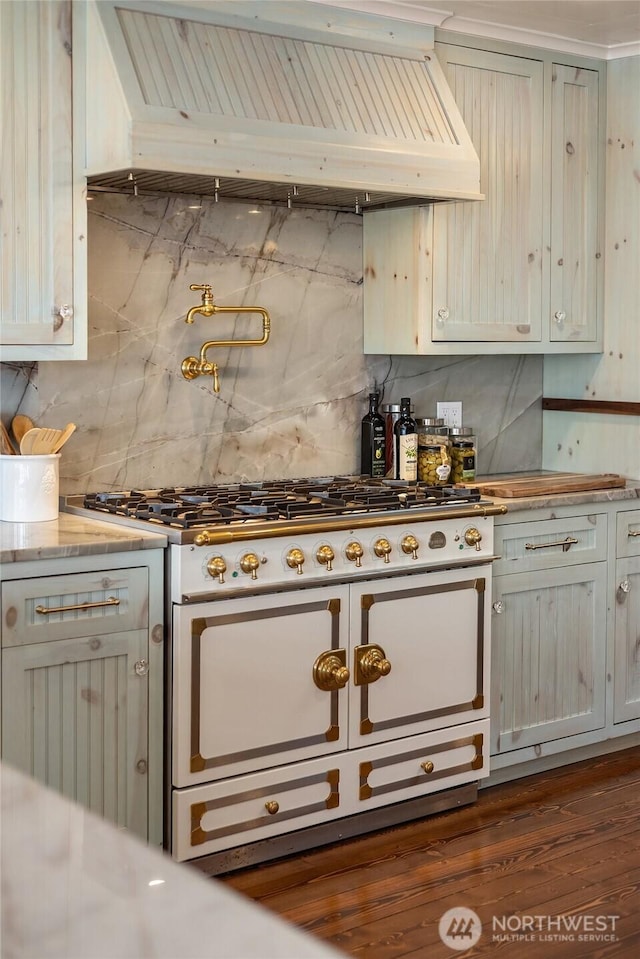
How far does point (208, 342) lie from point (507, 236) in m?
1.14

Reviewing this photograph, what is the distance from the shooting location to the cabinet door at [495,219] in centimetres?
387

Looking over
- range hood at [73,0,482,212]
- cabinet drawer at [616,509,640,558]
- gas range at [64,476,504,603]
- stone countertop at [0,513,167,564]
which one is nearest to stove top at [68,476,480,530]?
gas range at [64,476,504,603]

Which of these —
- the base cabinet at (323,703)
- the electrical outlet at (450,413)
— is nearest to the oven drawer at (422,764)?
the base cabinet at (323,703)

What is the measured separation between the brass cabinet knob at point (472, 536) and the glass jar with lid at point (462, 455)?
0.56 m

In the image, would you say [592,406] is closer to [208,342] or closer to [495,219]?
[495,219]

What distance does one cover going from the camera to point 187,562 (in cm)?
288

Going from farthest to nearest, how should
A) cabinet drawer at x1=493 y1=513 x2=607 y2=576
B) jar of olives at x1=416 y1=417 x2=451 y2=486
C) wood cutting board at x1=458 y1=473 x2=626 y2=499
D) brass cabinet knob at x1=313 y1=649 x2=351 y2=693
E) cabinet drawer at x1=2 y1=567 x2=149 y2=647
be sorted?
jar of olives at x1=416 y1=417 x2=451 y2=486, wood cutting board at x1=458 y1=473 x2=626 y2=499, cabinet drawer at x1=493 y1=513 x2=607 y2=576, brass cabinet knob at x1=313 y1=649 x2=351 y2=693, cabinet drawer at x1=2 y1=567 x2=149 y2=647

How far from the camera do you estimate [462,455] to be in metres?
4.04

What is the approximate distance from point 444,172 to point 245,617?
4.97ft

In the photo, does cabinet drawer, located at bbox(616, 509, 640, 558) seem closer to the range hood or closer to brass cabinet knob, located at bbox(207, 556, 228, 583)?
the range hood

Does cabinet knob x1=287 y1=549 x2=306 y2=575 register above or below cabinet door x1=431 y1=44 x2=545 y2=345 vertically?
below

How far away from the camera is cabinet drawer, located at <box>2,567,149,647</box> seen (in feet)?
8.80

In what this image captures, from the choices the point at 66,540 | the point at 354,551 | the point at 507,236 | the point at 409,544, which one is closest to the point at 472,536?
the point at 409,544

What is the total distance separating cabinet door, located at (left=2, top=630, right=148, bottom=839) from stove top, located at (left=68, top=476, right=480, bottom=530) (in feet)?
1.16
